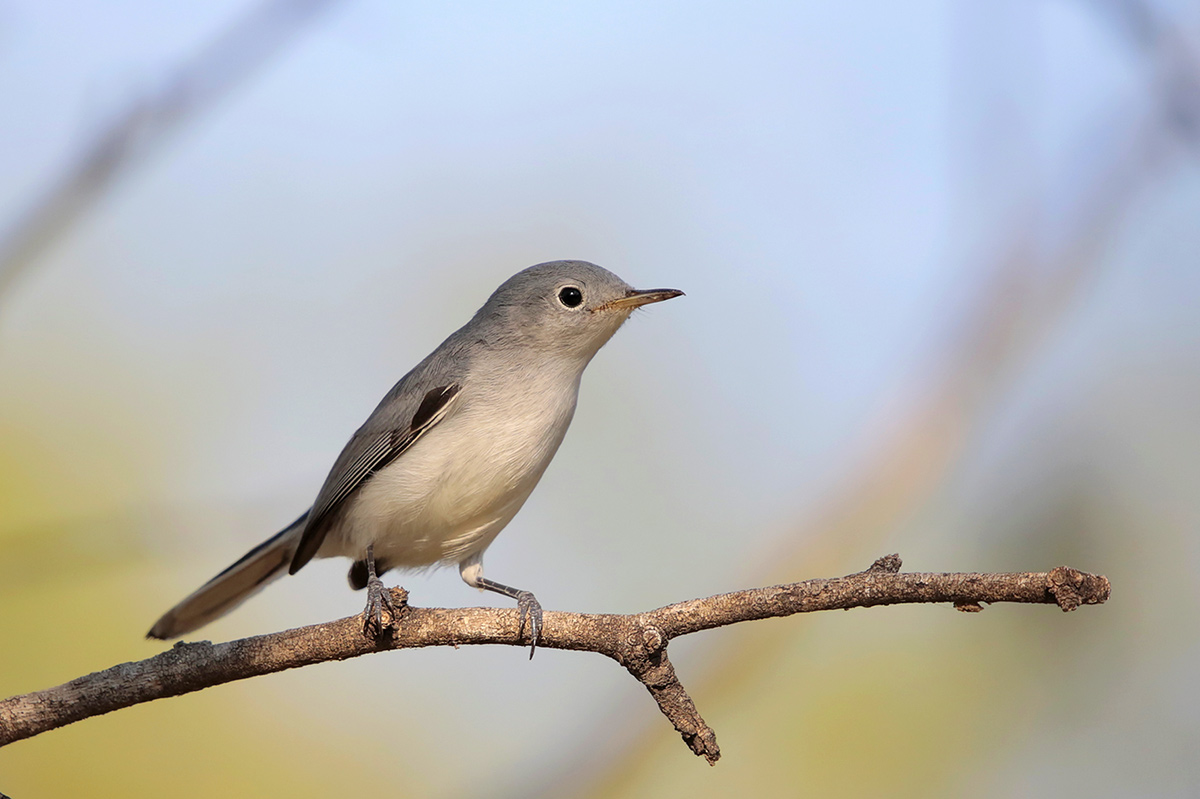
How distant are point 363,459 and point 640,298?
1285 mm

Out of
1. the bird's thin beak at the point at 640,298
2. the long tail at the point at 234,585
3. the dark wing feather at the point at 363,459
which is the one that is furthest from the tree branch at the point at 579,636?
the bird's thin beak at the point at 640,298

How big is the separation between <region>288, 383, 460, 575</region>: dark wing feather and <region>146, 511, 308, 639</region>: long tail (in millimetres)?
159

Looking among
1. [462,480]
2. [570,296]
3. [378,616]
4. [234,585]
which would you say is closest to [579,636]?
[378,616]

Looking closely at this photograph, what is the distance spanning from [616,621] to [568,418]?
4.88 feet

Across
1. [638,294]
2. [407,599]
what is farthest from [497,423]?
[407,599]

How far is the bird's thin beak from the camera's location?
379 cm

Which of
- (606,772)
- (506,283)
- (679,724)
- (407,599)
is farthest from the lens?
(506,283)

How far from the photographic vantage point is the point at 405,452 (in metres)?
3.70

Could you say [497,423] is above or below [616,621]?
above

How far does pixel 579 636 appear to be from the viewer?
2.41 meters

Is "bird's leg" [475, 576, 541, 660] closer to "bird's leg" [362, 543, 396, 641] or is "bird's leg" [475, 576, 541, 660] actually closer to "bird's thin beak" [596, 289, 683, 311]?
"bird's leg" [362, 543, 396, 641]

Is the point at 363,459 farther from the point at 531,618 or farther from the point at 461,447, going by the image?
the point at 531,618

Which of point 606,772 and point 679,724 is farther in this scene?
point 606,772

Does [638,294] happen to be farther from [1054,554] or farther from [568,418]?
[1054,554]
